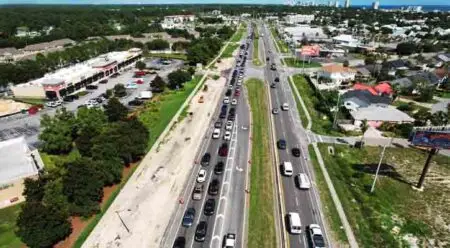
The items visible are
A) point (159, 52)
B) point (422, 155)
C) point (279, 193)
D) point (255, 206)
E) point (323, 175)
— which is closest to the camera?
point (255, 206)

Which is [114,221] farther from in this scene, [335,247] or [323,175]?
[323,175]

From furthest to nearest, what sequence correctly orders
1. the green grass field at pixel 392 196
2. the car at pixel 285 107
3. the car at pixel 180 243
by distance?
the car at pixel 285 107 < the green grass field at pixel 392 196 < the car at pixel 180 243

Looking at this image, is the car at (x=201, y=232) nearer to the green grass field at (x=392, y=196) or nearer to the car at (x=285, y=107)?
the green grass field at (x=392, y=196)

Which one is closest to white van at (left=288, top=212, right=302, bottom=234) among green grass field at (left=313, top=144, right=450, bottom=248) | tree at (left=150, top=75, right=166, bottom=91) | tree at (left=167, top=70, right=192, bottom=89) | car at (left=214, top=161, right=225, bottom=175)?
green grass field at (left=313, top=144, right=450, bottom=248)

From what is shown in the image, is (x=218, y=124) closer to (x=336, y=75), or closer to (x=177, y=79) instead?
(x=177, y=79)

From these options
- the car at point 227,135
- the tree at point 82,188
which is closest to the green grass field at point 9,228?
the tree at point 82,188

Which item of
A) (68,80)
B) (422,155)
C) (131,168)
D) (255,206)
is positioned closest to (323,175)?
(255,206)

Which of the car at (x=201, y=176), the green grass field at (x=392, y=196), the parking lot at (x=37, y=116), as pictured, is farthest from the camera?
the parking lot at (x=37, y=116)
